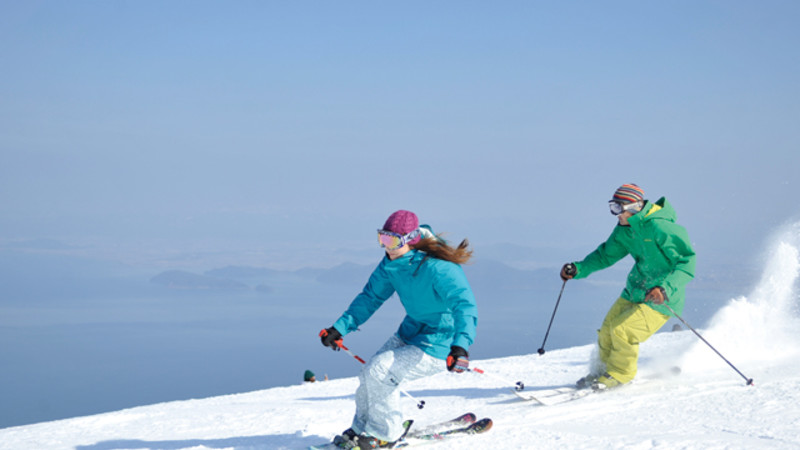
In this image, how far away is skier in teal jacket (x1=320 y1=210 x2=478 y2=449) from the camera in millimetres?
4633

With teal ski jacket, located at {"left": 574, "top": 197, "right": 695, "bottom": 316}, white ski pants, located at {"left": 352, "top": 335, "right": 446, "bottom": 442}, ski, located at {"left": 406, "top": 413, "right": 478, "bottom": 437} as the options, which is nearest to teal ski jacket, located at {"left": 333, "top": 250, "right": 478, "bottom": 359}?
white ski pants, located at {"left": 352, "top": 335, "right": 446, "bottom": 442}

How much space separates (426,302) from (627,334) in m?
2.63

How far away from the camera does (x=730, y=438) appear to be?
16.0ft

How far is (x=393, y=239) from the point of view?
15.7 ft

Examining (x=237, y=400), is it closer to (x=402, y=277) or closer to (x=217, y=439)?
(x=217, y=439)

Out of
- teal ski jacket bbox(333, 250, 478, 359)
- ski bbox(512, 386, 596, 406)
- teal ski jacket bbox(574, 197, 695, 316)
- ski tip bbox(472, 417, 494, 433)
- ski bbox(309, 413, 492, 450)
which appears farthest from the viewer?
teal ski jacket bbox(574, 197, 695, 316)

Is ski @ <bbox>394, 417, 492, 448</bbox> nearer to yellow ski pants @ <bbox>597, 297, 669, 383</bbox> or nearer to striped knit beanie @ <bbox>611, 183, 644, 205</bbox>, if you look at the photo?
yellow ski pants @ <bbox>597, 297, 669, 383</bbox>

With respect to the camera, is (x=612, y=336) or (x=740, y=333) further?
(x=740, y=333)

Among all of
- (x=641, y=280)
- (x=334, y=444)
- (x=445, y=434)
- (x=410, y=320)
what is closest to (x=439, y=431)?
(x=445, y=434)

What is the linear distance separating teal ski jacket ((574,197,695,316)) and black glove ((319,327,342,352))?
3125 mm

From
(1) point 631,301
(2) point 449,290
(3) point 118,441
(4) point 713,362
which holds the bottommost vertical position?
(4) point 713,362

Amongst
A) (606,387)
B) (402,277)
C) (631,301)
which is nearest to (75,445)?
(402,277)

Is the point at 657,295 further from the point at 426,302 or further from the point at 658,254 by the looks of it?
the point at 426,302

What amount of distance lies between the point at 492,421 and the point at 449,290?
60.5 inches
